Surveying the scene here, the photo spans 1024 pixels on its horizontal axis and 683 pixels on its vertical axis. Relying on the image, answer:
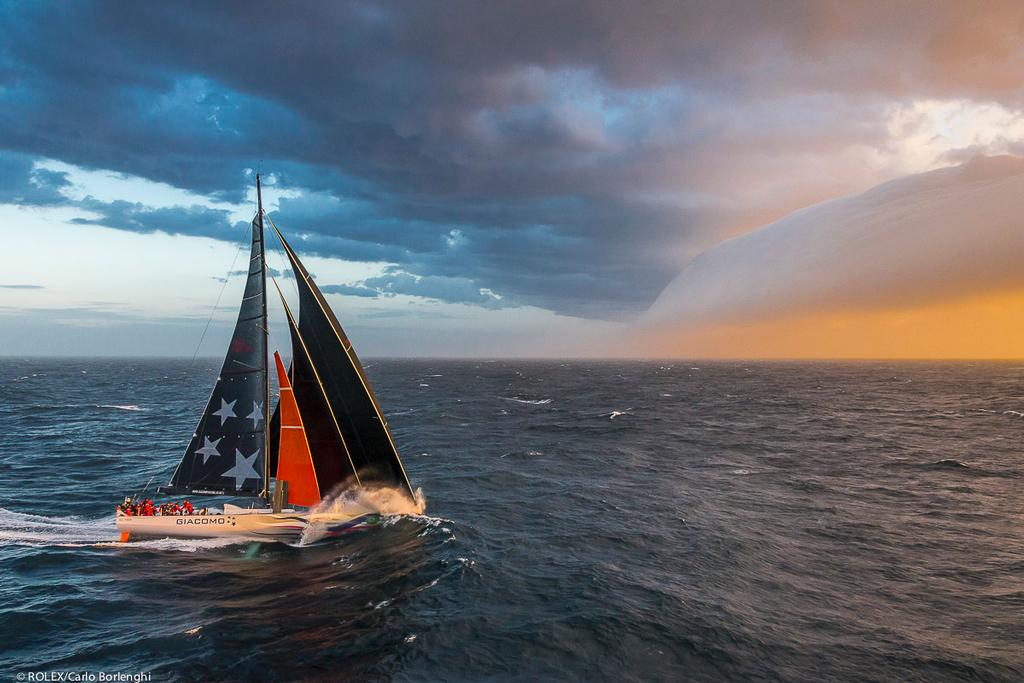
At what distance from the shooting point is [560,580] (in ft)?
73.2

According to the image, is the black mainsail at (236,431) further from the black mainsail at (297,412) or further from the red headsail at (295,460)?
the red headsail at (295,460)

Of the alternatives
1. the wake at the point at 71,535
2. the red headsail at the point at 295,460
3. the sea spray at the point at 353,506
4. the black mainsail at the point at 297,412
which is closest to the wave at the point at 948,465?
the sea spray at the point at 353,506

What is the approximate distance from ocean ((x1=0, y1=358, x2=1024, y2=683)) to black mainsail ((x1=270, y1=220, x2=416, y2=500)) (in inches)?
142

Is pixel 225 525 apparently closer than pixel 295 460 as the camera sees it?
Yes

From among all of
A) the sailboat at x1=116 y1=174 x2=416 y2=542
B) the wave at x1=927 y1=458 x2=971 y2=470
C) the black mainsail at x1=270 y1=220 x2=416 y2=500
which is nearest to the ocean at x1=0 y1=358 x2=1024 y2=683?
the wave at x1=927 y1=458 x2=971 y2=470

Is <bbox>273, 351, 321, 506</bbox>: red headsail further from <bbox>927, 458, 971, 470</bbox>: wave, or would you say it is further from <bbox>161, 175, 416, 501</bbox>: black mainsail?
<bbox>927, 458, 971, 470</bbox>: wave

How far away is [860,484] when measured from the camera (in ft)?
128

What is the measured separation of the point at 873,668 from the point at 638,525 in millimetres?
13855

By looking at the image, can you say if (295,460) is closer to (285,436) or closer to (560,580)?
(285,436)

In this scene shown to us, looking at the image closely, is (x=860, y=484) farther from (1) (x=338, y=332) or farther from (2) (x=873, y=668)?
(1) (x=338, y=332)

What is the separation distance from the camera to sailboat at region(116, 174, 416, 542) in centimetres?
2423

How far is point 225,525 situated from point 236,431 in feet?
13.6

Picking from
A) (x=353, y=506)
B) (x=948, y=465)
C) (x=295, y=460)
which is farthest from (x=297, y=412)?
(x=948, y=465)

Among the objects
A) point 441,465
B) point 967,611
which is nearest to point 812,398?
point 441,465
